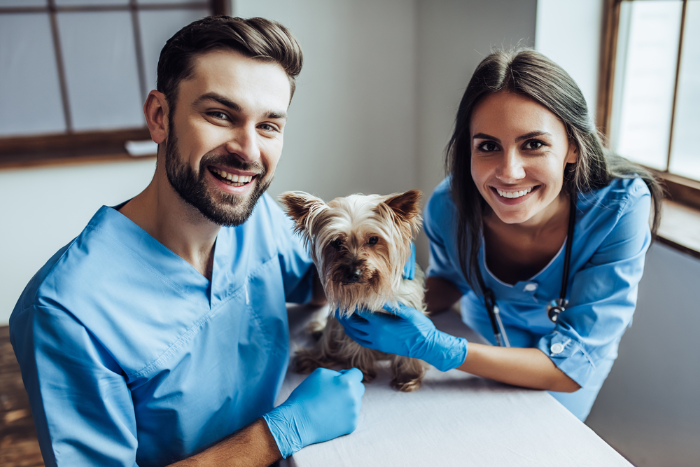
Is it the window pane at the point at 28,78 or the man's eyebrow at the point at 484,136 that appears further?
the window pane at the point at 28,78

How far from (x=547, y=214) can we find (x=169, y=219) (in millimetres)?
1105

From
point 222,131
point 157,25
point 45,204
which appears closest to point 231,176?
point 222,131

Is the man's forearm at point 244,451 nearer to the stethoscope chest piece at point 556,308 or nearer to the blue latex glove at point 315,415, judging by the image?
the blue latex glove at point 315,415

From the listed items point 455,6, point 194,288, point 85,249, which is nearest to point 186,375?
point 194,288

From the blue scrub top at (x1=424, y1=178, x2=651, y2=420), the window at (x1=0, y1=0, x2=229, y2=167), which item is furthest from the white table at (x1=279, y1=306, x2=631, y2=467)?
the window at (x1=0, y1=0, x2=229, y2=167)

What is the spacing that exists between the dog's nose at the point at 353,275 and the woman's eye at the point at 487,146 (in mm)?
506

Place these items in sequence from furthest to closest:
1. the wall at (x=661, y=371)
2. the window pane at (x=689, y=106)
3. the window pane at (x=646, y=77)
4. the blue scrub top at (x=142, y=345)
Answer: the window pane at (x=646, y=77) → the window pane at (x=689, y=106) → the wall at (x=661, y=371) → the blue scrub top at (x=142, y=345)

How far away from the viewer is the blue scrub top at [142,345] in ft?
3.23

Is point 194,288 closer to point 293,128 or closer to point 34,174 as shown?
point 293,128

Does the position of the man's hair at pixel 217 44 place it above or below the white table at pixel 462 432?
above

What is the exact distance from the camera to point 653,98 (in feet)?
6.93

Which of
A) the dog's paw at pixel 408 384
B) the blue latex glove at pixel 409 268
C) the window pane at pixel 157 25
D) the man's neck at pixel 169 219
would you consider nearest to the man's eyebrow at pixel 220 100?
the man's neck at pixel 169 219

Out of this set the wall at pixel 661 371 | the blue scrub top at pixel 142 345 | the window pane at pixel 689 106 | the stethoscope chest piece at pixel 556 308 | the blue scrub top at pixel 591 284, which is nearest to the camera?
the blue scrub top at pixel 142 345

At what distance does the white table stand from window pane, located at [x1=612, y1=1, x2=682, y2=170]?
1448 millimetres
